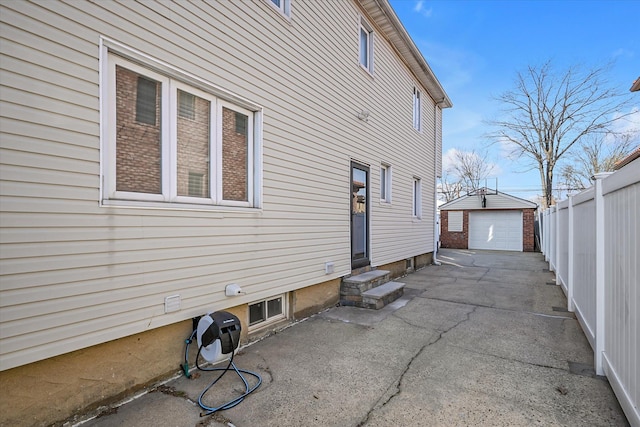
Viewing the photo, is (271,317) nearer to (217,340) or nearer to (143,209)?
(217,340)

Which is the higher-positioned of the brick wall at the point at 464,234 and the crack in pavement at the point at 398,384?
the brick wall at the point at 464,234

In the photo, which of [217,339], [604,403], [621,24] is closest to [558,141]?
[621,24]

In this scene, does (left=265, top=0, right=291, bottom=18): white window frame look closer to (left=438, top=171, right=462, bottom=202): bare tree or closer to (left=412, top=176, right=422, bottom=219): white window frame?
(left=412, top=176, right=422, bottom=219): white window frame

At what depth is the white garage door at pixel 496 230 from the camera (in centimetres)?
1684

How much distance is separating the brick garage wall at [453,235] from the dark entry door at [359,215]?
13.2 meters

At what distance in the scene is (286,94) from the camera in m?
4.55

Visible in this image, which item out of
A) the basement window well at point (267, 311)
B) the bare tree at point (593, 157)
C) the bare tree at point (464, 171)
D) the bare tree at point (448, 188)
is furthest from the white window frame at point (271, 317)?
the bare tree at point (448, 188)

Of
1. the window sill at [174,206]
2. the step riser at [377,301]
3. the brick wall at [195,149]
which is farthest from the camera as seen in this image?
the step riser at [377,301]

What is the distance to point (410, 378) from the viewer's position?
10.1 ft

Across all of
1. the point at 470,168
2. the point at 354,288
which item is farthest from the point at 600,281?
the point at 470,168

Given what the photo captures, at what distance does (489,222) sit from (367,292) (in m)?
14.6

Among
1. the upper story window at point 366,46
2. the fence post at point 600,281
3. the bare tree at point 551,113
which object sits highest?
the bare tree at point 551,113

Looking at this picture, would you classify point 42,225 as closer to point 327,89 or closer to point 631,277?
point 631,277

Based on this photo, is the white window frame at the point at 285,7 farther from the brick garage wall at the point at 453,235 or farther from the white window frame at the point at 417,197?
the brick garage wall at the point at 453,235
